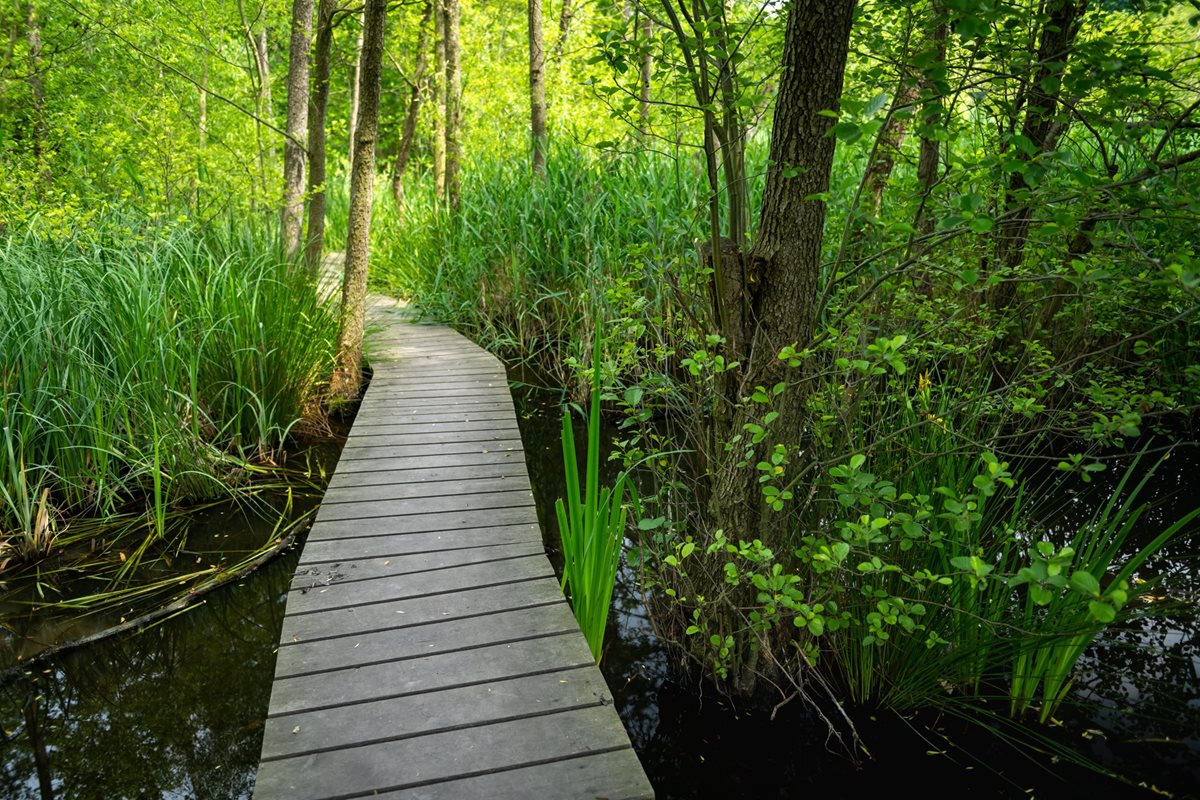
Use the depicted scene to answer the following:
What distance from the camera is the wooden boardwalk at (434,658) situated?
1.55 meters

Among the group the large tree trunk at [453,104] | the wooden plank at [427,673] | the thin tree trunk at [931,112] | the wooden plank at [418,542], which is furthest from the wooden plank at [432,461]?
the large tree trunk at [453,104]

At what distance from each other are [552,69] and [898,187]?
780cm

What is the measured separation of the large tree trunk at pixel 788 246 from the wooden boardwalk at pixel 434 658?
0.66 meters

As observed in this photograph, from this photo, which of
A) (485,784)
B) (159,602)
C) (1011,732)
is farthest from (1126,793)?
(159,602)

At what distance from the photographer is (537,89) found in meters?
6.54

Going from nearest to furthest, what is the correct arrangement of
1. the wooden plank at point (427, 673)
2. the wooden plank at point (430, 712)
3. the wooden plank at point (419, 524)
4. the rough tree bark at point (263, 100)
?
the wooden plank at point (430, 712) → the wooden plank at point (427, 673) → the wooden plank at point (419, 524) → the rough tree bark at point (263, 100)

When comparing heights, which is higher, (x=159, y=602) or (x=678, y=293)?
(x=678, y=293)

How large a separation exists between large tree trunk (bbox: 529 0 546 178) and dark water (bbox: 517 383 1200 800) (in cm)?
479

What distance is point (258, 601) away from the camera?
115 inches

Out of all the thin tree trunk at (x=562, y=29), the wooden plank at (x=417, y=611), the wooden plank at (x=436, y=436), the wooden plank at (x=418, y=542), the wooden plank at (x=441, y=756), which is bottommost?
the wooden plank at (x=441, y=756)

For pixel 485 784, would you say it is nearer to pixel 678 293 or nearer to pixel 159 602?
pixel 678 293

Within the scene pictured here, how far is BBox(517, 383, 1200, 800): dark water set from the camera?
2125mm

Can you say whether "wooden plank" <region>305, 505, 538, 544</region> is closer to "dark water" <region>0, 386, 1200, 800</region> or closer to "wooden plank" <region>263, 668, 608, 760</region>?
"dark water" <region>0, 386, 1200, 800</region>

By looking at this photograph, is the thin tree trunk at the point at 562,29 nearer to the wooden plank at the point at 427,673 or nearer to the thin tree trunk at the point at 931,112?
the thin tree trunk at the point at 931,112
